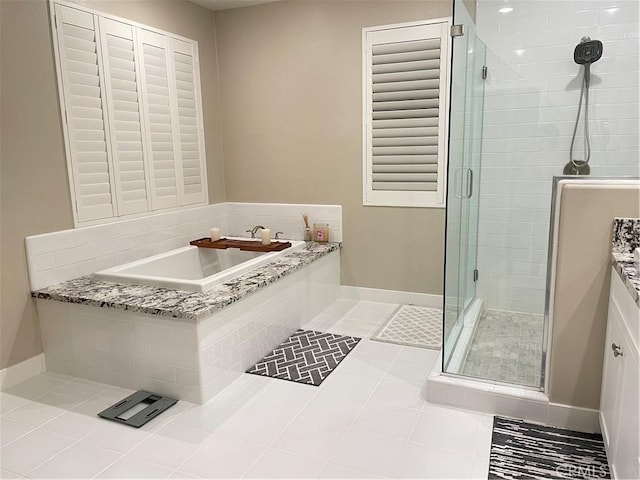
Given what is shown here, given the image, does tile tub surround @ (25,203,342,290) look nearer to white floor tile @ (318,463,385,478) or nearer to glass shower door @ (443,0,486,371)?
glass shower door @ (443,0,486,371)

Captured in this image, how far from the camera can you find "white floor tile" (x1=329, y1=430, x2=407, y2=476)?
1.99m

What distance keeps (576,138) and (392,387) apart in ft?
7.27

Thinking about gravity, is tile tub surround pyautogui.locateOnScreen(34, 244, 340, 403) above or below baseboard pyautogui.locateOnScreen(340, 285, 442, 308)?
above

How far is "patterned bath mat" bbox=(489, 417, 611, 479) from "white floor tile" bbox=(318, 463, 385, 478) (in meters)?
0.53

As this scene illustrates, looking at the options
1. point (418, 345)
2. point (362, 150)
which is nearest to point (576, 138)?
point (362, 150)

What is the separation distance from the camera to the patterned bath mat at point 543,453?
6.34ft

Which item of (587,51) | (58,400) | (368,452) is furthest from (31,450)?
(587,51)

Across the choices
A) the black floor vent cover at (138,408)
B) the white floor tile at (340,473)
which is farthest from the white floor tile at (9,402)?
the white floor tile at (340,473)

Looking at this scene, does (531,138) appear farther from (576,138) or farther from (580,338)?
(580,338)

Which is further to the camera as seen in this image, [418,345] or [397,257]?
[397,257]

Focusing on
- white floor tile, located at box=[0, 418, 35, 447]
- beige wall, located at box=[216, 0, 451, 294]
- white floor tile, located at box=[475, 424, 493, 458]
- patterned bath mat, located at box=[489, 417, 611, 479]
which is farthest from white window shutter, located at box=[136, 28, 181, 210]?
patterned bath mat, located at box=[489, 417, 611, 479]

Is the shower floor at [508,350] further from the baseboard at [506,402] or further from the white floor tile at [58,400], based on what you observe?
the white floor tile at [58,400]

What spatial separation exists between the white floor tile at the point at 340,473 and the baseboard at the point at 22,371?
1.98 m

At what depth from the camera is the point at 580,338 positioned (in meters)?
2.19
